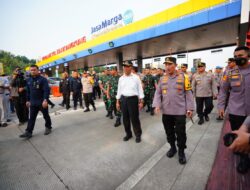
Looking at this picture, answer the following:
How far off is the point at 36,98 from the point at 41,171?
2201 millimetres

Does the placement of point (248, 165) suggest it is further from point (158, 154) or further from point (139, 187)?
point (139, 187)

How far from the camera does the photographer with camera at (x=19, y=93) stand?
531 centimetres

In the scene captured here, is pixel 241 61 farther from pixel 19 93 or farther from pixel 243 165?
pixel 19 93

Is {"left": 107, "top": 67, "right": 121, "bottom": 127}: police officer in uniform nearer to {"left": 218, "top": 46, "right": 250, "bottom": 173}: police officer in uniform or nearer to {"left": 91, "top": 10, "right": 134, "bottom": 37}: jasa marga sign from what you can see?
{"left": 218, "top": 46, "right": 250, "bottom": 173}: police officer in uniform

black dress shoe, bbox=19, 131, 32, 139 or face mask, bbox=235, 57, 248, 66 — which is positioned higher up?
face mask, bbox=235, 57, 248, 66

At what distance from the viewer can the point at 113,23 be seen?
14531 mm

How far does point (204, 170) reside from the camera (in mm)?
2354

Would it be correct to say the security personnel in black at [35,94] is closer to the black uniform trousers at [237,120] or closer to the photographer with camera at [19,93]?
the photographer with camera at [19,93]

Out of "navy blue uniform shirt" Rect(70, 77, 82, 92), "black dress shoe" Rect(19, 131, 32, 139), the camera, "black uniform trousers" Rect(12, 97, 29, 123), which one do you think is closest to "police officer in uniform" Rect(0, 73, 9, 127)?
"black uniform trousers" Rect(12, 97, 29, 123)

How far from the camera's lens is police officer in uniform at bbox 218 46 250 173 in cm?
217

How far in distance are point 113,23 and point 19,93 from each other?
11690mm

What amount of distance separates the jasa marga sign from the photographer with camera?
1015cm

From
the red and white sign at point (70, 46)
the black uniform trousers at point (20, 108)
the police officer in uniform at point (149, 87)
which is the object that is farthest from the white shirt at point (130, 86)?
the red and white sign at point (70, 46)

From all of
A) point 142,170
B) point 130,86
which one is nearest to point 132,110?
point 130,86
